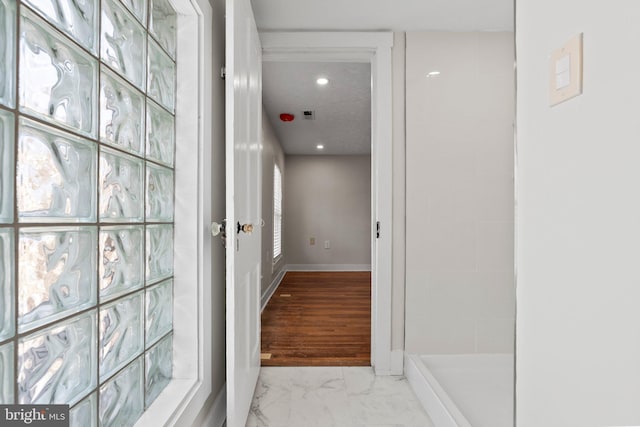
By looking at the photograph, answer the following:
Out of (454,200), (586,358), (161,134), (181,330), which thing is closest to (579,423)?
(586,358)

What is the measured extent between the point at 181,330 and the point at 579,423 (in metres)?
1.20

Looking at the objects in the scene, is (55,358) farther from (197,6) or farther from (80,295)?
(197,6)

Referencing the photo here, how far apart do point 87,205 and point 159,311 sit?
0.53 metres

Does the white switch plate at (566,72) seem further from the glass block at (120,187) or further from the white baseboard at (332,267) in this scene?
the white baseboard at (332,267)

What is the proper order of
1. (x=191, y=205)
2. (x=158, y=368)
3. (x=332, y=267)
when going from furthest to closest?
1. (x=332, y=267)
2. (x=191, y=205)
3. (x=158, y=368)

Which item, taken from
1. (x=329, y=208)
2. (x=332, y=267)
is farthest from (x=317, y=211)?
(x=332, y=267)

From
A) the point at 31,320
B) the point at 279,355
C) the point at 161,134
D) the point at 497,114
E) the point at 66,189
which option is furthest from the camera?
the point at 279,355

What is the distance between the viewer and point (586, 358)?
660 mm

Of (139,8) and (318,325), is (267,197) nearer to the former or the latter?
(318,325)

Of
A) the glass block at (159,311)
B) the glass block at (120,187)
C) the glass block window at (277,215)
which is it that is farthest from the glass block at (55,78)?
the glass block window at (277,215)

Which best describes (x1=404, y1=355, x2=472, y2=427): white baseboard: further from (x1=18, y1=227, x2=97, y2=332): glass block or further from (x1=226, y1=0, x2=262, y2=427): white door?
(x1=18, y1=227, x2=97, y2=332): glass block

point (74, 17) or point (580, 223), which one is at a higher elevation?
point (74, 17)

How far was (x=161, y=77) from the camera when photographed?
1.22 metres

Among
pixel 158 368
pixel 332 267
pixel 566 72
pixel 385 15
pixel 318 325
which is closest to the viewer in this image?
pixel 566 72
